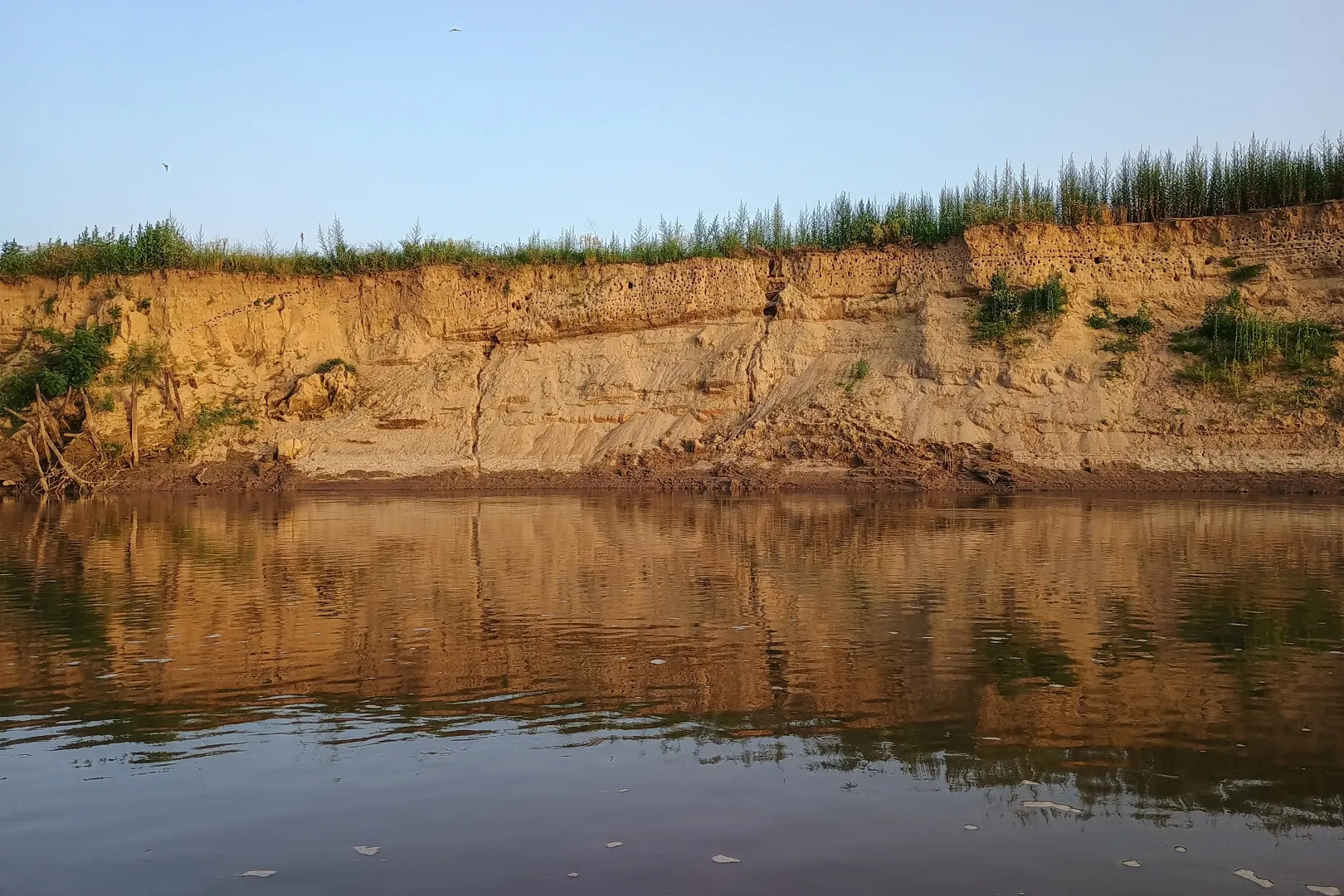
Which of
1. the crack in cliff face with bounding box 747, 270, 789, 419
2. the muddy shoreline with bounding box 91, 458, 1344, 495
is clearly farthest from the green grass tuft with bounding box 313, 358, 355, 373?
the crack in cliff face with bounding box 747, 270, 789, 419

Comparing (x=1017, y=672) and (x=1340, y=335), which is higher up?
(x=1340, y=335)

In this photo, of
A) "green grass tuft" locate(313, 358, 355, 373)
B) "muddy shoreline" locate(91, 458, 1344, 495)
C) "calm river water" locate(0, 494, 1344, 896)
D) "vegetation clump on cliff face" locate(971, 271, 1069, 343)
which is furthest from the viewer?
"green grass tuft" locate(313, 358, 355, 373)

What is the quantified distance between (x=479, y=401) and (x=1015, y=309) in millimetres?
15077

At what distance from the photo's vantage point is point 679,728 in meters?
5.96

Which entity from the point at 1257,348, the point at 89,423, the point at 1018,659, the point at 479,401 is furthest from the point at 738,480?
the point at 1018,659

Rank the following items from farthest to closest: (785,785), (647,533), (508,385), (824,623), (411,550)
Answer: (508,385), (647,533), (411,550), (824,623), (785,785)

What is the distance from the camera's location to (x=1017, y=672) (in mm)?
7133

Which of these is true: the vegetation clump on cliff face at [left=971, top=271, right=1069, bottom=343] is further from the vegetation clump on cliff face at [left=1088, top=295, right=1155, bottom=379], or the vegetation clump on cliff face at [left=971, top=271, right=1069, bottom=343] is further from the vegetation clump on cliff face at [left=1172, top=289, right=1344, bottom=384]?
the vegetation clump on cliff face at [left=1172, top=289, right=1344, bottom=384]

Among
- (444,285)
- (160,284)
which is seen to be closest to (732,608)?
(444,285)

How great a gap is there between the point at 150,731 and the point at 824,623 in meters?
4.98

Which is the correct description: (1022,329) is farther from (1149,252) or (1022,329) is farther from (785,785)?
(785,785)

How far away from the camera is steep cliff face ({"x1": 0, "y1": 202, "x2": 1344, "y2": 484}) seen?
2723cm

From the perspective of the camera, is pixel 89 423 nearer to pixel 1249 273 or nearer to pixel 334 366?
pixel 334 366

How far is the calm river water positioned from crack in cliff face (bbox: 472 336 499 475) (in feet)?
59.7
